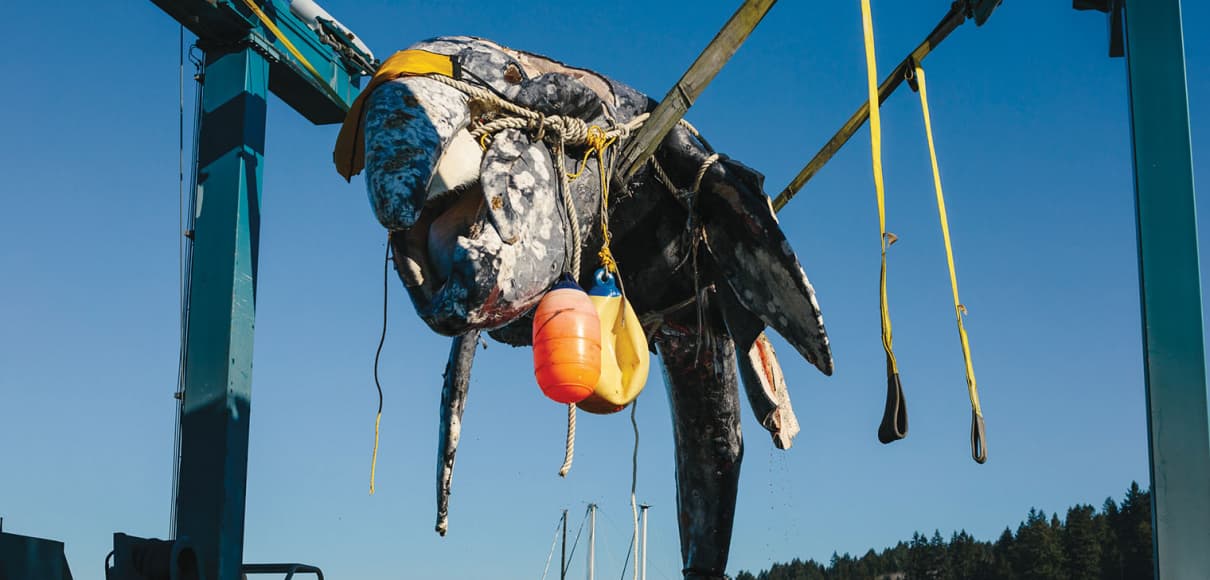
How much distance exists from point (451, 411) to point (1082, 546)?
12111 mm

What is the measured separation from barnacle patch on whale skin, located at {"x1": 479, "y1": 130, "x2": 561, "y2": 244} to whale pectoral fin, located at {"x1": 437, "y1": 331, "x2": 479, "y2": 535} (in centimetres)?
130

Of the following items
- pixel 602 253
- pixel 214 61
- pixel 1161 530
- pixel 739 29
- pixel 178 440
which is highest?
pixel 214 61

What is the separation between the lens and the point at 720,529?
7191mm

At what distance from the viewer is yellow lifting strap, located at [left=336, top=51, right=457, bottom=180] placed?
5.60 m

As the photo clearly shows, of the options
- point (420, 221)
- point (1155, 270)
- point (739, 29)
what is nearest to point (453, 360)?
point (420, 221)

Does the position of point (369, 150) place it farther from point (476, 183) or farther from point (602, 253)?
point (602, 253)

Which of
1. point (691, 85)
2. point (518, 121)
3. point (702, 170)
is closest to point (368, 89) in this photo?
point (518, 121)

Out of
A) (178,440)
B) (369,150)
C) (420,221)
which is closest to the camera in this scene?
(369,150)

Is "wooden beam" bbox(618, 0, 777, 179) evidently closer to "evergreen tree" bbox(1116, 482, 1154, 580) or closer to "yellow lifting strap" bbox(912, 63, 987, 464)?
"yellow lifting strap" bbox(912, 63, 987, 464)

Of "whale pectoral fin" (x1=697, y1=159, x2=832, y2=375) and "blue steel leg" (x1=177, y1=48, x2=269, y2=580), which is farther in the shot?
"blue steel leg" (x1=177, y1=48, x2=269, y2=580)

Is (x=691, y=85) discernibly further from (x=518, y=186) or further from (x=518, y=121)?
(x=518, y=186)

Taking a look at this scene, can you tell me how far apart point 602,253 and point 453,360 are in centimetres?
139

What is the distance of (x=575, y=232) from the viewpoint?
5.73 metres

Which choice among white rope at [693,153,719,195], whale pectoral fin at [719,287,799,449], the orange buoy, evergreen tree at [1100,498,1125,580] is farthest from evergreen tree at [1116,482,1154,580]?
the orange buoy
